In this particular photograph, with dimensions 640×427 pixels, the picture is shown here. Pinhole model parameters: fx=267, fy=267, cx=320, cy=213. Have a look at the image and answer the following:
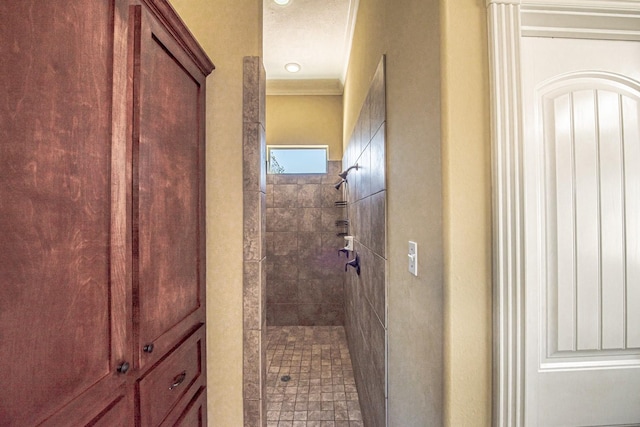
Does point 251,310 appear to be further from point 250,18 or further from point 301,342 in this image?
point 301,342

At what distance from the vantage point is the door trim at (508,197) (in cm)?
68

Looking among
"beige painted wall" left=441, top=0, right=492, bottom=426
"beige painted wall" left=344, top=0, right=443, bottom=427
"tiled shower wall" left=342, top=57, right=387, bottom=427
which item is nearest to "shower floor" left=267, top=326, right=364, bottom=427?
"tiled shower wall" left=342, top=57, right=387, bottom=427

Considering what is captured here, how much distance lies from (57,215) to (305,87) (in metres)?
3.42

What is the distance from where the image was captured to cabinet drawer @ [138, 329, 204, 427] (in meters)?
0.81

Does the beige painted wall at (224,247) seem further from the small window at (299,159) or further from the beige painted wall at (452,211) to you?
the small window at (299,159)

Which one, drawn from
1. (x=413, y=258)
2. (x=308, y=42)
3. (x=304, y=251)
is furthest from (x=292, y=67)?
(x=413, y=258)

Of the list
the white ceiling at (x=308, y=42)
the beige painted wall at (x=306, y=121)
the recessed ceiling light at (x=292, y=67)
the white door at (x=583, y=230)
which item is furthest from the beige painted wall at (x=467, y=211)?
the beige painted wall at (x=306, y=121)

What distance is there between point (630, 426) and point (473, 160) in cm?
89

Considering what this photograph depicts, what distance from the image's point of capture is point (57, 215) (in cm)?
56

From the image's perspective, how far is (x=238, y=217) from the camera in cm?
130

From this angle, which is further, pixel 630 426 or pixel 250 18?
pixel 250 18

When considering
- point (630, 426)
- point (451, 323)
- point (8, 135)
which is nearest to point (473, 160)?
point (451, 323)

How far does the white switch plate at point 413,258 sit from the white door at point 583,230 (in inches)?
12.7

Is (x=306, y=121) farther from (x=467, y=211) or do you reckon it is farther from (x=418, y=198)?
(x=467, y=211)
